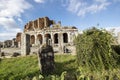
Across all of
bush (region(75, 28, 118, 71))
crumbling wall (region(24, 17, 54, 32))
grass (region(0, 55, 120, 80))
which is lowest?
grass (region(0, 55, 120, 80))

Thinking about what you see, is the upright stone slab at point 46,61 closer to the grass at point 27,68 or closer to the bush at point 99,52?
the grass at point 27,68

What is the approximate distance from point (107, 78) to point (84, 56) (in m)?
1.77

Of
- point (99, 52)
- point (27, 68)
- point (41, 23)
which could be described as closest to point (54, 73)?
point (27, 68)

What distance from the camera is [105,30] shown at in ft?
31.0

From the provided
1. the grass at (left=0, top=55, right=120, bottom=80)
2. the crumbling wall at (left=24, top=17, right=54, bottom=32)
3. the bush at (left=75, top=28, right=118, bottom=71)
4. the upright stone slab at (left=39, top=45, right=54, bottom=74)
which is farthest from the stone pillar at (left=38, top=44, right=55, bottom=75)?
the crumbling wall at (left=24, top=17, right=54, bottom=32)

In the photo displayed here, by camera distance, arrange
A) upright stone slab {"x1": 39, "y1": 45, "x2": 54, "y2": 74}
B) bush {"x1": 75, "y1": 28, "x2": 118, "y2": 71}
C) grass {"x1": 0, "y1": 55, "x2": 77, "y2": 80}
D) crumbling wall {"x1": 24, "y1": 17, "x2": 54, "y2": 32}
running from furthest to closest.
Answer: crumbling wall {"x1": 24, "y1": 17, "x2": 54, "y2": 32} → grass {"x1": 0, "y1": 55, "x2": 77, "y2": 80} → upright stone slab {"x1": 39, "y1": 45, "x2": 54, "y2": 74} → bush {"x1": 75, "y1": 28, "x2": 118, "y2": 71}

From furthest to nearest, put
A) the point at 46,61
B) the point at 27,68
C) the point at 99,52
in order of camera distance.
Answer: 1. the point at 27,68
2. the point at 46,61
3. the point at 99,52

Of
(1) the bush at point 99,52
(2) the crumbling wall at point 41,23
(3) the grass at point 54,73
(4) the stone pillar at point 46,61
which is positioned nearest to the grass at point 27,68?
(3) the grass at point 54,73

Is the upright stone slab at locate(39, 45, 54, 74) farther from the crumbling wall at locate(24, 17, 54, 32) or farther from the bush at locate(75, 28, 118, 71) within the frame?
the crumbling wall at locate(24, 17, 54, 32)

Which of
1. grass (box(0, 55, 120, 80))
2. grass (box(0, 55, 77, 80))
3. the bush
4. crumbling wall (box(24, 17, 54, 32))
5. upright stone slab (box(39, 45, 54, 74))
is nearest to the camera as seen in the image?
the bush

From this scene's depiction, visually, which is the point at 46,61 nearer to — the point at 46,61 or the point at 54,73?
the point at 46,61

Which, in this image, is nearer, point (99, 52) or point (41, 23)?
point (99, 52)

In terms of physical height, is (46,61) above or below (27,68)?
above

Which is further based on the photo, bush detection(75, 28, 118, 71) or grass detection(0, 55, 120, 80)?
grass detection(0, 55, 120, 80)
